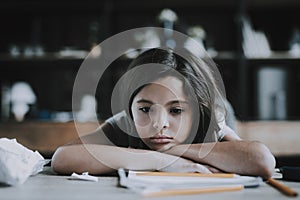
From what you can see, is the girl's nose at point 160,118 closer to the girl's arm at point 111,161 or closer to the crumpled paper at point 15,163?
the girl's arm at point 111,161

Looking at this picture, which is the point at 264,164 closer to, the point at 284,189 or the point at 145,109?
the point at 284,189

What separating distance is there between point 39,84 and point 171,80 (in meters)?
1.95

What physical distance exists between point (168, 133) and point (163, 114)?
44 millimetres

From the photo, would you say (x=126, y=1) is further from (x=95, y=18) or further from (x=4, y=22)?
(x=4, y=22)

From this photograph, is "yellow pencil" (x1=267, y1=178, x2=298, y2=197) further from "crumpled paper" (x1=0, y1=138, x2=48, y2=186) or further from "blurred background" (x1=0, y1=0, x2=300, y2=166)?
"blurred background" (x1=0, y1=0, x2=300, y2=166)

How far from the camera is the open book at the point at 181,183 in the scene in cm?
58

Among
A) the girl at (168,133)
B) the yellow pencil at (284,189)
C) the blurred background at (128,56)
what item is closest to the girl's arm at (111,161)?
the girl at (168,133)

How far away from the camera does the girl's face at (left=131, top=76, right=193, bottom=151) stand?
2.82ft

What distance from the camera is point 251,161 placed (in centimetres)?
72

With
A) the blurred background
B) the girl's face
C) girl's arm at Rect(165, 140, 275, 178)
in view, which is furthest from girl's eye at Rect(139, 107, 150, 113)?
the blurred background

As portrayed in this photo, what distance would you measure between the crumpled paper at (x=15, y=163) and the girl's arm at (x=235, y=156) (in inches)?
10.5

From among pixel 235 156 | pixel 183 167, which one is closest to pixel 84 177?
pixel 183 167

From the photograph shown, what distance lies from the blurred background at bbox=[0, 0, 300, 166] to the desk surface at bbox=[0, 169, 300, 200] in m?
1.72

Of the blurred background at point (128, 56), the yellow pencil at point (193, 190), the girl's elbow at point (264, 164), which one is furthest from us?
the blurred background at point (128, 56)
